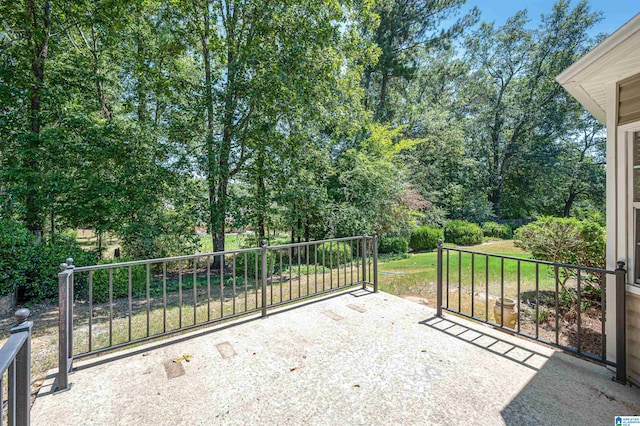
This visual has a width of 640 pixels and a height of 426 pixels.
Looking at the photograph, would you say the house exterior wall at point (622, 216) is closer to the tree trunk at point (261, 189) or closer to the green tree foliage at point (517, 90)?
the tree trunk at point (261, 189)

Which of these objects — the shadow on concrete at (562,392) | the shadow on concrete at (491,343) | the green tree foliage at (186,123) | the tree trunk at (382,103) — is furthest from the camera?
the tree trunk at (382,103)

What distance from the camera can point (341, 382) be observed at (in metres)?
2.31

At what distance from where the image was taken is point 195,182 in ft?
22.3

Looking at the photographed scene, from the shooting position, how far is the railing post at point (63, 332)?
218 cm

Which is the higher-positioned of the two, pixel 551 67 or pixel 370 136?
pixel 551 67

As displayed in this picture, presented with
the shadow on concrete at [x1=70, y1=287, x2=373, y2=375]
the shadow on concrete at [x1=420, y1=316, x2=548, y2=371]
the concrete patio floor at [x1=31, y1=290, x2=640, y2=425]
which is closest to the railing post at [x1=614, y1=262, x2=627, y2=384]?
the concrete patio floor at [x1=31, y1=290, x2=640, y2=425]

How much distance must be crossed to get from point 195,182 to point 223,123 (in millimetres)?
1544

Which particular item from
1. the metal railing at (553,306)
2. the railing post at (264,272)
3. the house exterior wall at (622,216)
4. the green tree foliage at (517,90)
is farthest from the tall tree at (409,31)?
the railing post at (264,272)

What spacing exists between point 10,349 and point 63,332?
1.44 m

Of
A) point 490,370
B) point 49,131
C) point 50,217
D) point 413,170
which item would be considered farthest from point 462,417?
point 413,170

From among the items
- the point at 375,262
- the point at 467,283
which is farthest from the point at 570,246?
the point at 375,262

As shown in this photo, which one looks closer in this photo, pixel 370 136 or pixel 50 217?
pixel 50 217

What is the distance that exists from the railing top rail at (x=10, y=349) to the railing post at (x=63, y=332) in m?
1.15

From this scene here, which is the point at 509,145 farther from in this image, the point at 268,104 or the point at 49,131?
the point at 49,131
